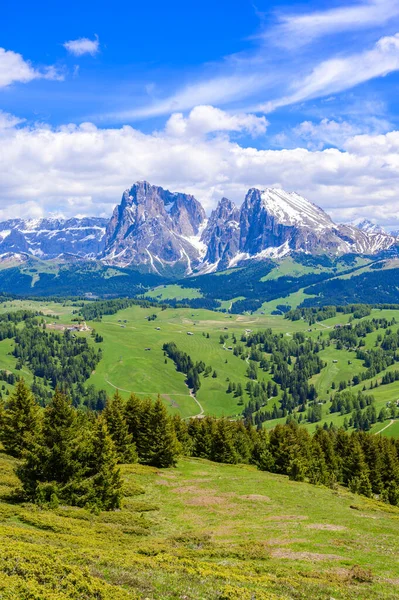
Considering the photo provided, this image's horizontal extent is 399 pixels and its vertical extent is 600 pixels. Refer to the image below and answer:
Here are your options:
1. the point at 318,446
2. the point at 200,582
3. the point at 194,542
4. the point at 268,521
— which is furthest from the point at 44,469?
the point at 318,446

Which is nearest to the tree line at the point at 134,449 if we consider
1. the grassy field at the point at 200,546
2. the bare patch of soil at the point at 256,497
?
the grassy field at the point at 200,546

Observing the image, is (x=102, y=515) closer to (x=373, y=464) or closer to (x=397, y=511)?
(x=397, y=511)

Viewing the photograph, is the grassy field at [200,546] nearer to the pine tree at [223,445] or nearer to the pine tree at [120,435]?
the pine tree at [120,435]

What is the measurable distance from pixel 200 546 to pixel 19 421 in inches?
1729

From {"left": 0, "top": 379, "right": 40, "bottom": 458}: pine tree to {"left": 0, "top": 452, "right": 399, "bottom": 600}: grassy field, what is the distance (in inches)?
103

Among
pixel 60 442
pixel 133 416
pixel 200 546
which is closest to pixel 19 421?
pixel 60 442

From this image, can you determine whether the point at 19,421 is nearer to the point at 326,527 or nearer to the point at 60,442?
the point at 60,442

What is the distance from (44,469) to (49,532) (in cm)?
1451

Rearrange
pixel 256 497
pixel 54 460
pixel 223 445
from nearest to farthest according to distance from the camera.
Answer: pixel 54 460, pixel 256 497, pixel 223 445

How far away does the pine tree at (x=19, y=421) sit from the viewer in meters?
73.9

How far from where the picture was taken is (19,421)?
74188mm

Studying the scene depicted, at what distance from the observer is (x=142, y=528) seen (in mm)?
48906

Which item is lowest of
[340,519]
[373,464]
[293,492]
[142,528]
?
[373,464]

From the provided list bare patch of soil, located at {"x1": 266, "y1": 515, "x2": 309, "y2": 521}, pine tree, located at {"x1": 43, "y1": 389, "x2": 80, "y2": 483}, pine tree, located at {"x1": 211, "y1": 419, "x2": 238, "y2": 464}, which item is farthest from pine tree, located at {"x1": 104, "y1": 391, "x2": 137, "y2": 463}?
bare patch of soil, located at {"x1": 266, "y1": 515, "x2": 309, "y2": 521}
